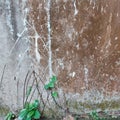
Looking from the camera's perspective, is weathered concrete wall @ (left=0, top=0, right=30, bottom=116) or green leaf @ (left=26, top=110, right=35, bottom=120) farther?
green leaf @ (left=26, top=110, right=35, bottom=120)

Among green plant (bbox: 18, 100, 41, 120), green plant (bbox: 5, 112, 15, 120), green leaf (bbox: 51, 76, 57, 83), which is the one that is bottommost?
green plant (bbox: 5, 112, 15, 120)

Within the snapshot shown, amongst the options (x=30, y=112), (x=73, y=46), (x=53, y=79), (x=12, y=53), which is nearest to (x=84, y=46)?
(x=73, y=46)

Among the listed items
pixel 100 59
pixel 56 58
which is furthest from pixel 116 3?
pixel 56 58

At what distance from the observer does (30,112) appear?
9.59 ft

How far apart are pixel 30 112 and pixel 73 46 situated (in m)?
0.72

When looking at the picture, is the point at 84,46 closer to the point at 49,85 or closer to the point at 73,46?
the point at 73,46

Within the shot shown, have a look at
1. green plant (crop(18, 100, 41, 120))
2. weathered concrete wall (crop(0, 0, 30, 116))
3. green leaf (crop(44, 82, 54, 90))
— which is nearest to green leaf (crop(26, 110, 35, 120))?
green plant (crop(18, 100, 41, 120))

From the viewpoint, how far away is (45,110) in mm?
2996

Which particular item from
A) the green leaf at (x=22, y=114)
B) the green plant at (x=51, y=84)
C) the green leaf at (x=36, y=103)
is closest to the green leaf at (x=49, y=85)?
the green plant at (x=51, y=84)

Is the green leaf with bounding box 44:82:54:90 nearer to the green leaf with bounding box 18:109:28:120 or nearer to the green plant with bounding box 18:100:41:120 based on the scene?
the green plant with bounding box 18:100:41:120

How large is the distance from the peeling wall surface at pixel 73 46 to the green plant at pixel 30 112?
16 centimetres

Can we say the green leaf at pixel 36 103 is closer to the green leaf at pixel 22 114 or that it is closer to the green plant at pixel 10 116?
the green leaf at pixel 22 114

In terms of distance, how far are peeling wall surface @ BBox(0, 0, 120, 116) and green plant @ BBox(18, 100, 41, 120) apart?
0.16 metres

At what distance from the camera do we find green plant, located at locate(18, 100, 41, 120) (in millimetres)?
2906
